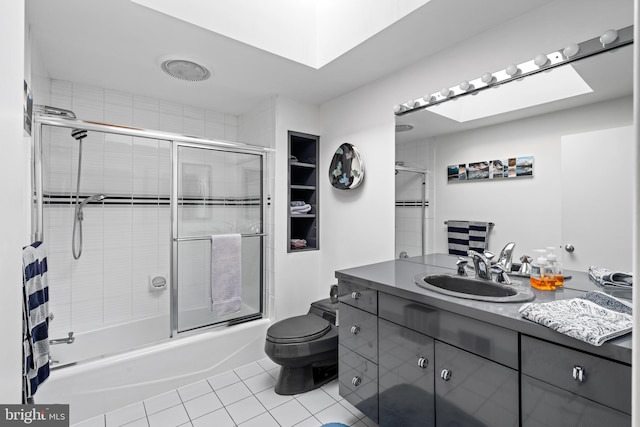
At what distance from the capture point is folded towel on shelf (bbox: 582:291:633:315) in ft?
3.22

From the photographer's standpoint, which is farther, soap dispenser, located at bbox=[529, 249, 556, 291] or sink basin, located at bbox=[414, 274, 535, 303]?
soap dispenser, located at bbox=[529, 249, 556, 291]

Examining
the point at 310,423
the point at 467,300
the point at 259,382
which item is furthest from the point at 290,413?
the point at 467,300

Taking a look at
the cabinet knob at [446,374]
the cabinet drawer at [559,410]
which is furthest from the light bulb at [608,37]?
the cabinet knob at [446,374]

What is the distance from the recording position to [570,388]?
900 mm

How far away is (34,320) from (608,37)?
8.72 feet

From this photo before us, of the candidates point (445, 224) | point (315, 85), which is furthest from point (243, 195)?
point (445, 224)

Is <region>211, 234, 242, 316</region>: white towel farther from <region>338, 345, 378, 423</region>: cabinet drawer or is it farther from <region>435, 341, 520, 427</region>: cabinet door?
<region>435, 341, 520, 427</region>: cabinet door

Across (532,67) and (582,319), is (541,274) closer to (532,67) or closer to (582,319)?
(582,319)

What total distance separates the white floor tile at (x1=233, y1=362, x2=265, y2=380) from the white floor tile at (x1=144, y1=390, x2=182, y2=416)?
432 millimetres

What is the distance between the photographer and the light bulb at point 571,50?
1.32 meters

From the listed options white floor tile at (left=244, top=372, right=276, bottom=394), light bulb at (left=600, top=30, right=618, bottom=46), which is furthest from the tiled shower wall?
light bulb at (left=600, top=30, right=618, bottom=46)

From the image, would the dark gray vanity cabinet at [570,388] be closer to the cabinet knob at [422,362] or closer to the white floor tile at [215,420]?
the cabinet knob at [422,362]

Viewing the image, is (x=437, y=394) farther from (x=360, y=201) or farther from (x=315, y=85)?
(x=315, y=85)

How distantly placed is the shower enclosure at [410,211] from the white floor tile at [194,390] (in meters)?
1.60
